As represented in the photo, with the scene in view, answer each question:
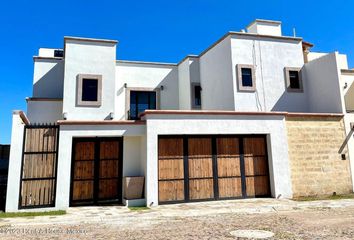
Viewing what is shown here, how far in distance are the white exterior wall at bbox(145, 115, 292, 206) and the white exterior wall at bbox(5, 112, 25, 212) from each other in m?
4.83

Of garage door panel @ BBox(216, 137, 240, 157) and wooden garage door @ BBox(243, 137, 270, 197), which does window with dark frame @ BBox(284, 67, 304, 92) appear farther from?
garage door panel @ BBox(216, 137, 240, 157)

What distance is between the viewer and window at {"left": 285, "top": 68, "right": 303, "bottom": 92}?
16.4 meters

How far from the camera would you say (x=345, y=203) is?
11.2m

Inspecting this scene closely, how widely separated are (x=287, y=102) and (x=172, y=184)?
357 inches

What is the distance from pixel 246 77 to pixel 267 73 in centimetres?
147

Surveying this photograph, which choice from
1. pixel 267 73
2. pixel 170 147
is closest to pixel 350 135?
pixel 267 73

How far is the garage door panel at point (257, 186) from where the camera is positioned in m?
12.5

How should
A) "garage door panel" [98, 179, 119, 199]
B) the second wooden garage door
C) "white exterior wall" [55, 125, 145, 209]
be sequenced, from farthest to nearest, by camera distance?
"garage door panel" [98, 179, 119, 199], the second wooden garage door, "white exterior wall" [55, 125, 145, 209]

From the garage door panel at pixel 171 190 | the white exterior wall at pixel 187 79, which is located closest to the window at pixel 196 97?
the white exterior wall at pixel 187 79

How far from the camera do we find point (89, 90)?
1617 centimetres

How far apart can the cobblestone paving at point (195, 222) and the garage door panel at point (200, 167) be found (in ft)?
4.25

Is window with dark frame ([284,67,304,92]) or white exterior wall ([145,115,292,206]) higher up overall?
window with dark frame ([284,67,304,92])

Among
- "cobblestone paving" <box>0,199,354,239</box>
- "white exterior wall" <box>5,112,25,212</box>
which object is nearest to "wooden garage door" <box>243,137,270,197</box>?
"cobblestone paving" <box>0,199,354,239</box>

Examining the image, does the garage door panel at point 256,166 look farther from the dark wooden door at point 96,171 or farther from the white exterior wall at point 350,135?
the dark wooden door at point 96,171
